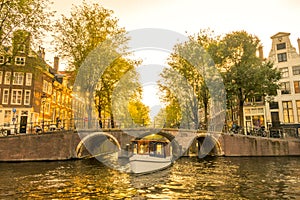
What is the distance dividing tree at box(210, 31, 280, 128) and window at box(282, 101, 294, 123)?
8418 mm

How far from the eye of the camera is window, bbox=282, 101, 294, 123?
33719 mm

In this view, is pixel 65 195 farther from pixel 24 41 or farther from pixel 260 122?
pixel 260 122

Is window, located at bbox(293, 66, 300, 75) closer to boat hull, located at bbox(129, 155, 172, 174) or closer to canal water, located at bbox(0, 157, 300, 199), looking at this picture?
canal water, located at bbox(0, 157, 300, 199)

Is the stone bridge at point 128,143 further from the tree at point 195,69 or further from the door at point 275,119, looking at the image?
the door at point 275,119

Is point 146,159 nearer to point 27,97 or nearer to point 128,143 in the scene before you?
point 128,143

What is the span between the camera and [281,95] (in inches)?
1359

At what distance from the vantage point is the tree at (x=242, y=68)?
86.4ft

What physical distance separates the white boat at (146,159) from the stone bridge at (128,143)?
11.5ft

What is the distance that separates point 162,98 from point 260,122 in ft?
52.5

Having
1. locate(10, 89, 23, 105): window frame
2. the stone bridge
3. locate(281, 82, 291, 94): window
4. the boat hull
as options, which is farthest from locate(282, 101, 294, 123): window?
locate(10, 89, 23, 105): window frame

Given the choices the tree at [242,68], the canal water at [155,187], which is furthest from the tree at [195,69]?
the canal water at [155,187]

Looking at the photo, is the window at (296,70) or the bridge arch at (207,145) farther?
the window at (296,70)

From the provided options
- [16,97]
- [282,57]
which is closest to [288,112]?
[282,57]

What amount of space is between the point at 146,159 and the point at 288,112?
2737 cm
